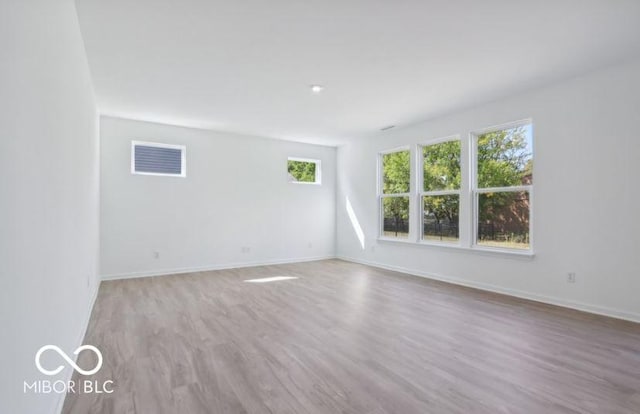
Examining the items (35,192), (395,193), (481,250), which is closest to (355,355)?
(35,192)

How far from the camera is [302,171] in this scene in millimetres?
7387

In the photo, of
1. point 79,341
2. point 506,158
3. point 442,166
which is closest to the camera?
point 79,341

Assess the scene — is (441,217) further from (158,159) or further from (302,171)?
(158,159)

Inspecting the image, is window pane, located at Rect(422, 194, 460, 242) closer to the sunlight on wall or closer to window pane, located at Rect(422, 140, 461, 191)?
window pane, located at Rect(422, 140, 461, 191)

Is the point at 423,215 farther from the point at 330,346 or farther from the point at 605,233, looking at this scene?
the point at 330,346

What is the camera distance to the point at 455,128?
5047 mm

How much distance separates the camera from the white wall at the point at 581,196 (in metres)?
3.39

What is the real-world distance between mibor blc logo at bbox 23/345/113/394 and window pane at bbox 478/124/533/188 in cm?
483

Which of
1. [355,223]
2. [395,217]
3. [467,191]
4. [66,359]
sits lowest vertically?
[66,359]

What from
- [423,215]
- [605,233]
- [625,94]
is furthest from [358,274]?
[625,94]

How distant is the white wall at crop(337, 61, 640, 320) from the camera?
3.39 metres

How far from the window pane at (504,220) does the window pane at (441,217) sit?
15.8 inches

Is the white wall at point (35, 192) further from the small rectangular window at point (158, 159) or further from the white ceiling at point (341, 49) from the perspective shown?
the small rectangular window at point (158, 159)

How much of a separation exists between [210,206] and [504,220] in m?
4.88
